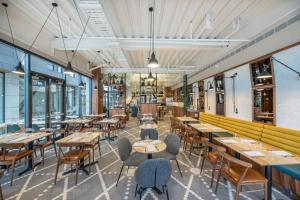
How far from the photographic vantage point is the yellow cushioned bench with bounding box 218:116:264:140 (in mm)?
4348

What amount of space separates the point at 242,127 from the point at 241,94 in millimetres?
1094

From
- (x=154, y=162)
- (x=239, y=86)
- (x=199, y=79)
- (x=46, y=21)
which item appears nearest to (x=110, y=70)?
(x=199, y=79)

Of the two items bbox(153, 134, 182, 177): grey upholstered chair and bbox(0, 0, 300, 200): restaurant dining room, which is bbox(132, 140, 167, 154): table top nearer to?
bbox(0, 0, 300, 200): restaurant dining room

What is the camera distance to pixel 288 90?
11.7 ft

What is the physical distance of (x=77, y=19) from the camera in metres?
4.62

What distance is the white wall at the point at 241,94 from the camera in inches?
199

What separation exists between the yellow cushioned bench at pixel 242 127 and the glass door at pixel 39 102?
258 inches

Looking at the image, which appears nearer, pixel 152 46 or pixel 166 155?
pixel 166 155

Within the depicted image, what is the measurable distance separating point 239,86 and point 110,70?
8173 millimetres

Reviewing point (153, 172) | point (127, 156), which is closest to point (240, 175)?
point (153, 172)

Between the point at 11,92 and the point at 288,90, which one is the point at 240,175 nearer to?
the point at 288,90

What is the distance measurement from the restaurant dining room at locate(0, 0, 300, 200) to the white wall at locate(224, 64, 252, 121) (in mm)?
32

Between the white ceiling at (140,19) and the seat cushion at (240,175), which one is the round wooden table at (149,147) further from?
the white ceiling at (140,19)

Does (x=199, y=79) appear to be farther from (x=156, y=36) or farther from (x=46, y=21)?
(x=46, y=21)
